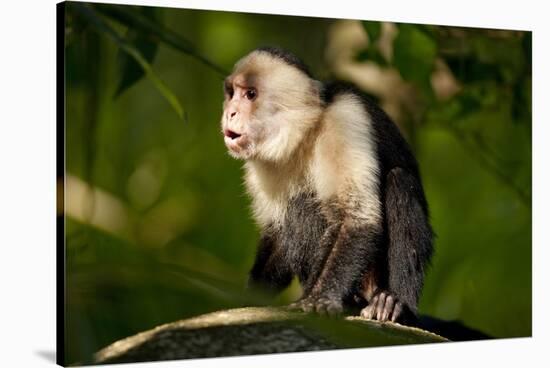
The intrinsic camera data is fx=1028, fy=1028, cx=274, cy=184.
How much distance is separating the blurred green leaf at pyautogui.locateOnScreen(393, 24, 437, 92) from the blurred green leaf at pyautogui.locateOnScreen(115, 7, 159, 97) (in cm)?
154

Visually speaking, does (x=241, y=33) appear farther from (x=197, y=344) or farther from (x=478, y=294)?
(x=478, y=294)

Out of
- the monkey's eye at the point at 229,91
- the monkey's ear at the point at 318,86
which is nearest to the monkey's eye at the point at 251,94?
the monkey's eye at the point at 229,91

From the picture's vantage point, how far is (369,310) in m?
5.68

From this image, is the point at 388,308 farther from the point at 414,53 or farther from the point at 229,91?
the point at 414,53

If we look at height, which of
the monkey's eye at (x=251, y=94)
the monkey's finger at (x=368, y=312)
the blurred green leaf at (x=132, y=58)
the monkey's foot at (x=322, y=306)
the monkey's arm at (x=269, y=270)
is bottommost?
the monkey's finger at (x=368, y=312)

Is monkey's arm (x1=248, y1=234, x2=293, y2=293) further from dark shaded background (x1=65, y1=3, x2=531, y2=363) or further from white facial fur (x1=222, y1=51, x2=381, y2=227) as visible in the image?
white facial fur (x1=222, y1=51, x2=381, y2=227)

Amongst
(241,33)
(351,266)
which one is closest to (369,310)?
(351,266)

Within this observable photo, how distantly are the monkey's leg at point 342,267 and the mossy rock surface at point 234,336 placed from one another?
0.29ft

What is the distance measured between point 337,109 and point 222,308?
4.16 ft

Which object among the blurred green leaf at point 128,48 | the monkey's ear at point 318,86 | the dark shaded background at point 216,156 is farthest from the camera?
the monkey's ear at point 318,86

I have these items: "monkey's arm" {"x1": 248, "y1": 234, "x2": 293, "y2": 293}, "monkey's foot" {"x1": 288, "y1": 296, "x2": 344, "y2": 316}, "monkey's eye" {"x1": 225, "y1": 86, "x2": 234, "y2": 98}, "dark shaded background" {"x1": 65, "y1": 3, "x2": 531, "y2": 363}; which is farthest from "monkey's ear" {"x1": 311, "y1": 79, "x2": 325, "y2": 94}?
"monkey's foot" {"x1": 288, "y1": 296, "x2": 344, "y2": 316}

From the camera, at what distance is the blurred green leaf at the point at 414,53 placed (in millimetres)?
6324

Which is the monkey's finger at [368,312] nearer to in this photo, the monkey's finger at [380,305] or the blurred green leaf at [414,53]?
the monkey's finger at [380,305]

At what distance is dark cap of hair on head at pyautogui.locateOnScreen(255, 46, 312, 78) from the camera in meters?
5.71
